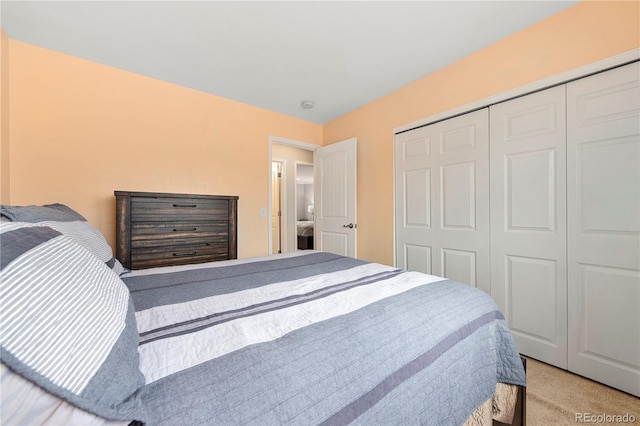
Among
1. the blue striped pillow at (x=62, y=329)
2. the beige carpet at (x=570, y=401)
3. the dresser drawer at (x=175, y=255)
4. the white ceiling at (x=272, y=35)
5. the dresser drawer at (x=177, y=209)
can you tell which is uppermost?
the white ceiling at (x=272, y=35)

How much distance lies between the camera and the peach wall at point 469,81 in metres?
1.60

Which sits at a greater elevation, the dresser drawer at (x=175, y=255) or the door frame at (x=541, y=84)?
the door frame at (x=541, y=84)

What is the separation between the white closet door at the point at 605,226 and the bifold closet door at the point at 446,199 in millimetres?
542

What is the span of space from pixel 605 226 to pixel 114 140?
12.9 feet

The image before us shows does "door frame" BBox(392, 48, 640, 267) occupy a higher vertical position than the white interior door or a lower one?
higher

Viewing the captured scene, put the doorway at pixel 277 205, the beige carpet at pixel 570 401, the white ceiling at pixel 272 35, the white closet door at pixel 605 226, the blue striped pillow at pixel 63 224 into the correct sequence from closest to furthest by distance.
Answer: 1. the blue striped pillow at pixel 63 224
2. the beige carpet at pixel 570 401
3. the white closet door at pixel 605 226
4. the white ceiling at pixel 272 35
5. the doorway at pixel 277 205

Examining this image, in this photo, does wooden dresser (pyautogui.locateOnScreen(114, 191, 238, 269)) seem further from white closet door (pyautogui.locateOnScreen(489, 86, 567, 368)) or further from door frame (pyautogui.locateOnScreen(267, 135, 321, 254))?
white closet door (pyautogui.locateOnScreen(489, 86, 567, 368))

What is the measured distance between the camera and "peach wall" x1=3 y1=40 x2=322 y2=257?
2035 millimetres

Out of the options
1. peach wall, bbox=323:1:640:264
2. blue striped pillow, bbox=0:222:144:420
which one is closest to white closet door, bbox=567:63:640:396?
peach wall, bbox=323:1:640:264

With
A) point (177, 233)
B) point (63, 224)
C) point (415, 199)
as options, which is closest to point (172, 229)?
point (177, 233)

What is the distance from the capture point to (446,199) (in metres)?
2.41

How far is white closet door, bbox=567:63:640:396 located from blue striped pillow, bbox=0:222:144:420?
8.05 ft

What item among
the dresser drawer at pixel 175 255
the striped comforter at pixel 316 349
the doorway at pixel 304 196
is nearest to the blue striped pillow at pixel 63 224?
the striped comforter at pixel 316 349

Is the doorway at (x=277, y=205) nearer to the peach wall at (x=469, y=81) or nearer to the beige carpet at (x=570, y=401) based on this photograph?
the peach wall at (x=469, y=81)
